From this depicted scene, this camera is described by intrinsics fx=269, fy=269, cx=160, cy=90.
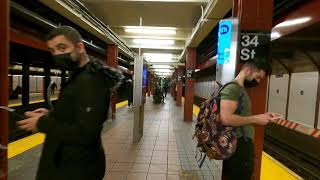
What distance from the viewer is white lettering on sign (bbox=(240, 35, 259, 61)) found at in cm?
282

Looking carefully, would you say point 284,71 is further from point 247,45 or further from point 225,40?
point 247,45

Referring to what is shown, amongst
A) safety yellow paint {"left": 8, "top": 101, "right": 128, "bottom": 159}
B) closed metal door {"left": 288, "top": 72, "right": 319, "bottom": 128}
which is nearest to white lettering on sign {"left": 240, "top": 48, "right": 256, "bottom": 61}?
safety yellow paint {"left": 8, "top": 101, "right": 128, "bottom": 159}

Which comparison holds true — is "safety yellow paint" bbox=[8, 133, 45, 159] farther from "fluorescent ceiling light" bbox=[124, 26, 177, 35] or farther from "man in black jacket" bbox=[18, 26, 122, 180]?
"fluorescent ceiling light" bbox=[124, 26, 177, 35]

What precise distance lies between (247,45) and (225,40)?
38 centimetres

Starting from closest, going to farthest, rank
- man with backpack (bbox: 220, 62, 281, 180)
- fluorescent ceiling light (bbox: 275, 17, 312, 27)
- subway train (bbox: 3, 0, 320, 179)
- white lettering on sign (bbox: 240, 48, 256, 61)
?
man with backpack (bbox: 220, 62, 281, 180) → white lettering on sign (bbox: 240, 48, 256, 61) → fluorescent ceiling light (bbox: 275, 17, 312, 27) → subway train (bbox: 3, 0, 320, 179)

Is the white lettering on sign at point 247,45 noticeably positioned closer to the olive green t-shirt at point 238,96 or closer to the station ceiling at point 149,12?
the olive green t-shirt at point 238,96

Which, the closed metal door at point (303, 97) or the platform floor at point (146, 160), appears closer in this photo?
the platform floor at point (146, 160)

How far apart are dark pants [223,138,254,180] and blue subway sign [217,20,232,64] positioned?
1235mm

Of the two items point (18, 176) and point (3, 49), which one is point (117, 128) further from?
point (3, 49)

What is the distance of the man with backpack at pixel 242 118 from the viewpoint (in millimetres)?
2014

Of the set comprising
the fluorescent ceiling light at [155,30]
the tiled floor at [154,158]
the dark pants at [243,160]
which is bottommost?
the tiled floor at [154,158]

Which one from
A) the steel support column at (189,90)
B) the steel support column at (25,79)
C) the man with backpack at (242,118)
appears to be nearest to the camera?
the man with backpack at (242,118)

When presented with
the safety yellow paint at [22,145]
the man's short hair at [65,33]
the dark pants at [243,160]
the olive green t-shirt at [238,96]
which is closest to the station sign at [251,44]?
the olive green t-shirt at [238,96]

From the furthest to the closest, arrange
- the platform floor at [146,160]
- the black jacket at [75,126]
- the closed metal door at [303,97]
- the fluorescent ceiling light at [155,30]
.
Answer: the fluorescent ceiling light at [155,30], the closed metal door at [303,97], the platform floor at [146,160], the black jacket at [75,126]
